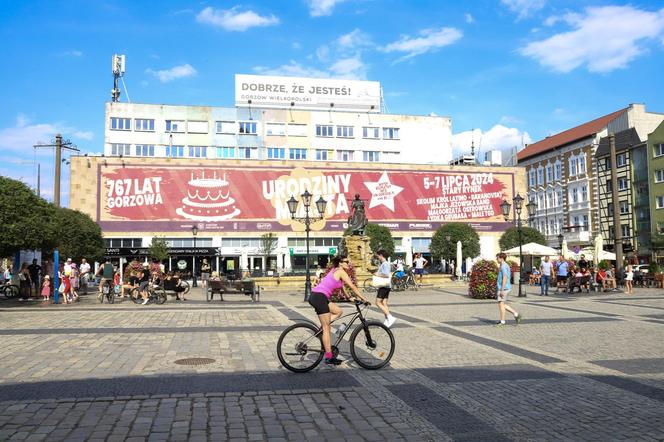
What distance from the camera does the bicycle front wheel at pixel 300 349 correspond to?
798 centimetres

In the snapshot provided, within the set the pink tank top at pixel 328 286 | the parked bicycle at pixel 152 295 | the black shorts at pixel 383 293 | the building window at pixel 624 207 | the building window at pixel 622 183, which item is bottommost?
the parked bicycle at pixel 152 295

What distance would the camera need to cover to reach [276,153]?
7050 cm

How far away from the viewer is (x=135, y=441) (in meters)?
4.93

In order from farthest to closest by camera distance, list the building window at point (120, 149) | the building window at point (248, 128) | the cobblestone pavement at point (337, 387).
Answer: the building window at point (248, 128), the building window at point (120, 149), the cobblestone pavement at point (337, 387)

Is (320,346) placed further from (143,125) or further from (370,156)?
(370,156)

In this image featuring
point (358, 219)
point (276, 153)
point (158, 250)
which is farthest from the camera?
point (276, 153)

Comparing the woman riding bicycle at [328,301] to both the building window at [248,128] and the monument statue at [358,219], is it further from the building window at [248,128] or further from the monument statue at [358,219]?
the building window at [248,128]

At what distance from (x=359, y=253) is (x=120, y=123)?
47558 millimetres

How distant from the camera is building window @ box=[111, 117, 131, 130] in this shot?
222ft

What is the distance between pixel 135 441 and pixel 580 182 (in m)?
66.5

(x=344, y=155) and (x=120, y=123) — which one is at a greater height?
(x=120, y=123)

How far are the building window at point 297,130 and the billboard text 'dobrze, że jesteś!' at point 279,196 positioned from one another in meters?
7.91

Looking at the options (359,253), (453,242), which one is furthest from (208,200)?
(359,253)

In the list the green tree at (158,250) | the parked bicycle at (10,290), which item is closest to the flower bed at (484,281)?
the parked bicycle at (10,290)
